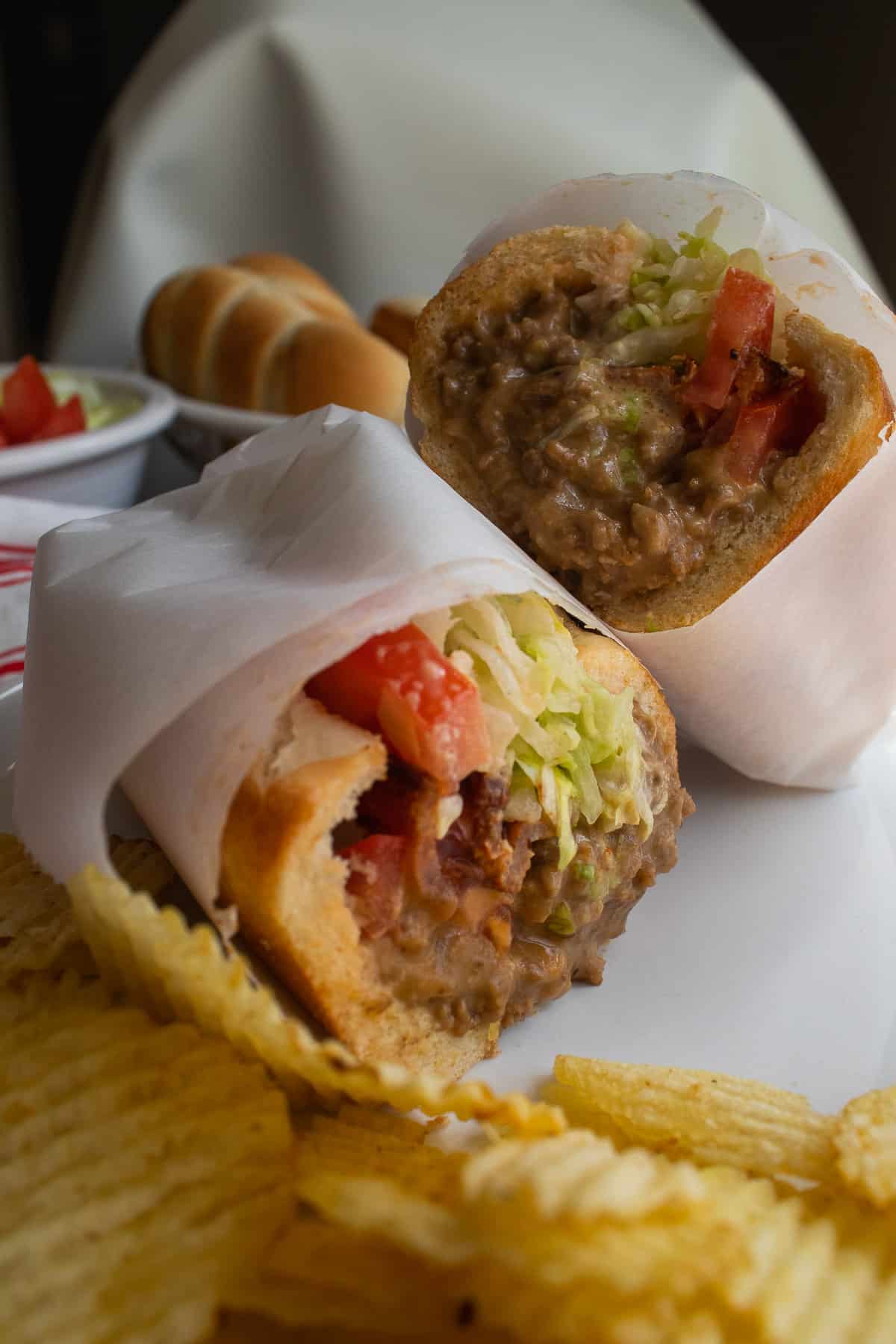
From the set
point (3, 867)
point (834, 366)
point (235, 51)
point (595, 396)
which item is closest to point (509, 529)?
point (595, 396)

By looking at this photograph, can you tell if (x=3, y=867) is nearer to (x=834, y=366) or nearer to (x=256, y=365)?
(x=834, y=366)

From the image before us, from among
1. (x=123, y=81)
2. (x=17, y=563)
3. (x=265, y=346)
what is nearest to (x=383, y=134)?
(x=123, y=81)

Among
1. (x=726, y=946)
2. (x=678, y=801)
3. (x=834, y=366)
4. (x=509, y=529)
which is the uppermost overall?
(x=834, y=366)

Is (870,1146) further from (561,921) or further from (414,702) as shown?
(414,702)

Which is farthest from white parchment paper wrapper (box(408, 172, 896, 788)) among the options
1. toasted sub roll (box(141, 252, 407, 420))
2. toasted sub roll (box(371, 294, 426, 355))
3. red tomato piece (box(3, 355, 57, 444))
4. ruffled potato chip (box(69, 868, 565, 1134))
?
toasted sub roll (box(371, 294, 426, 355))

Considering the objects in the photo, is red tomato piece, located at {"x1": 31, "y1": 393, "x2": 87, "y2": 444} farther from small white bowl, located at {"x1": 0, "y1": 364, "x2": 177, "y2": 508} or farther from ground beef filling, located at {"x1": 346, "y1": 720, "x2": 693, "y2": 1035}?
ground beef filling, located at {"x1": 346, "y1": 720, "x2": 693, "y2": 1035}

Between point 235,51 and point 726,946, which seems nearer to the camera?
point 726,946
